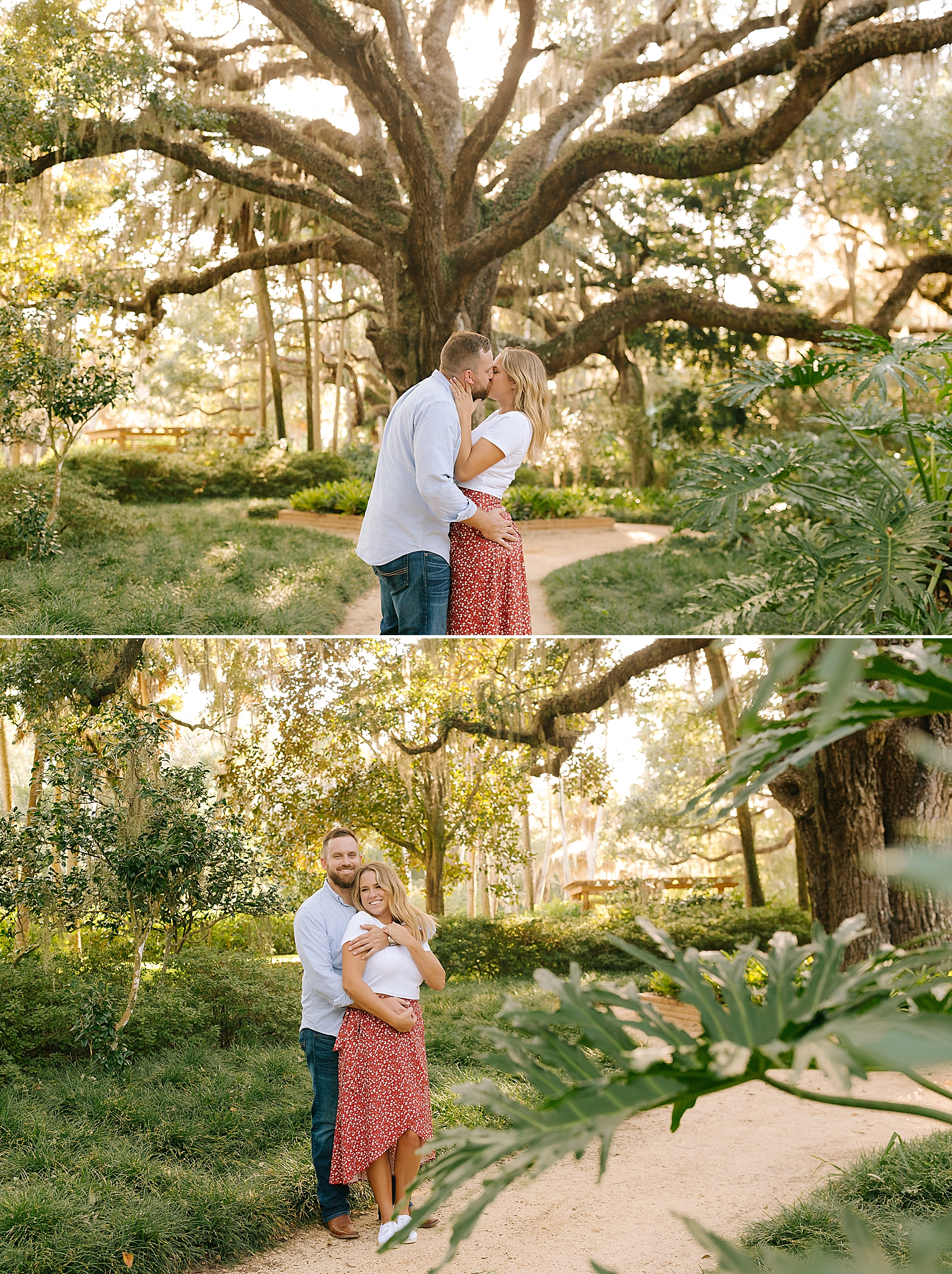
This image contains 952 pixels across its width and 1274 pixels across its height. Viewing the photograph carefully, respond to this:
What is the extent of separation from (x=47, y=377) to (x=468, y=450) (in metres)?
3.82

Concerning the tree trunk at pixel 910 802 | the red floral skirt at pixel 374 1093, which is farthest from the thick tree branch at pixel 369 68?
the red floral skirt at pixel 374 1093

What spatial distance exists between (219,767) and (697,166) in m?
5.67

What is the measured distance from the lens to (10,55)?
645 centimetres

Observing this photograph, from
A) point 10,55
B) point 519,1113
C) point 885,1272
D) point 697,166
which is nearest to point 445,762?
point 519,1113

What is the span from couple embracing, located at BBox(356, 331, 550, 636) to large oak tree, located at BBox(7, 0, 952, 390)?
4.11 m

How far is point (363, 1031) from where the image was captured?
107 inches

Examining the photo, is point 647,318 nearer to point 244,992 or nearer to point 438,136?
point 438,136

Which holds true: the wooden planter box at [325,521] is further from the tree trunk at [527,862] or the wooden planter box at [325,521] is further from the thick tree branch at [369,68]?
the tree trunk at [527,862]

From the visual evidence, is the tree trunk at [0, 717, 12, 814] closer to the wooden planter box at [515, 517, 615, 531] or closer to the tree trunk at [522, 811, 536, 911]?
the tree trunk at [522, 811, 536, 911]

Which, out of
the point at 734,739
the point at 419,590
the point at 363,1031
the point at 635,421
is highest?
the point at 635,421

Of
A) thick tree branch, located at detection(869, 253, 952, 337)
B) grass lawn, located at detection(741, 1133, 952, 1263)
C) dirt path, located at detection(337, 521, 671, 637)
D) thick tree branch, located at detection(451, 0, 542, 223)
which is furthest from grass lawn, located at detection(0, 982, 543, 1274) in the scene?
thick tree branch, located at detection(869, 253, 952, 337)

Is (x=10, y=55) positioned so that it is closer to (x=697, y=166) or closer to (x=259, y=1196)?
(x=697, y=166)

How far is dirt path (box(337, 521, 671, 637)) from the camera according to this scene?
584 cm

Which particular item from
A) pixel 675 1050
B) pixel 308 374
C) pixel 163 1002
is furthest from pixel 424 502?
pixel 308 374
